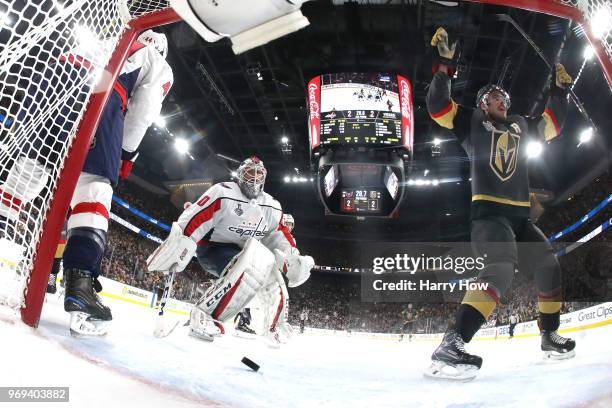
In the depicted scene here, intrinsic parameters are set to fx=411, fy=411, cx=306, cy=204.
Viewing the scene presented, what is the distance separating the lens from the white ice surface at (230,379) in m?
0.86

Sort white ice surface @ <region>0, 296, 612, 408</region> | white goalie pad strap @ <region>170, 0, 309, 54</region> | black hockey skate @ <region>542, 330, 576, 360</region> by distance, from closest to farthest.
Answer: white goalie pad strap @ <region>170, 0, 309, 54</region>
white ice surface @ <region>0, 296, 612, 408</region>
black hockey skate @ <region>542, 330, 576, 360</region>

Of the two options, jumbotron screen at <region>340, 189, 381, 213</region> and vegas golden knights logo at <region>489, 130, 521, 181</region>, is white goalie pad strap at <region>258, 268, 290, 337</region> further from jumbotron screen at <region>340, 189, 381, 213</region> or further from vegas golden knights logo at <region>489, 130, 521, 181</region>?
jumbotron screen at <region>340, 189, 381, 213</region>

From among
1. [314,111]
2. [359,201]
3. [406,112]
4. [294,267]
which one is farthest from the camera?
[359,201]

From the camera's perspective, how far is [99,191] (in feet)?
4.57

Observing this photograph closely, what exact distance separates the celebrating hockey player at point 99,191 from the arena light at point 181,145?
10.6m

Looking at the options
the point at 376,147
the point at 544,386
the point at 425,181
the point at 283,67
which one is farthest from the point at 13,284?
the point at 425,181

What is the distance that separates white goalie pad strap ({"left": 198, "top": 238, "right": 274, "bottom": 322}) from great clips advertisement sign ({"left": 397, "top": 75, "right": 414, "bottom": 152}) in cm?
471

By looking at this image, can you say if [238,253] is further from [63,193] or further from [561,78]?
[561,78]

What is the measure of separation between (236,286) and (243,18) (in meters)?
1.41

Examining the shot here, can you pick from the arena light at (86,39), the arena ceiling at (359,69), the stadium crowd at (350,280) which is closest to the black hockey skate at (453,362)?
the arena light at (86,39)

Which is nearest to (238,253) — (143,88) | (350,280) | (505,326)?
(143,88)

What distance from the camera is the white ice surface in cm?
86

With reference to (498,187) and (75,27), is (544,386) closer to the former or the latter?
(498,187)

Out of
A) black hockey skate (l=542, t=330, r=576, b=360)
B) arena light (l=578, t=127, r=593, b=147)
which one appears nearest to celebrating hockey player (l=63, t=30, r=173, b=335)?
black hockey skate (l=542, t=330, r=576, b=360)
